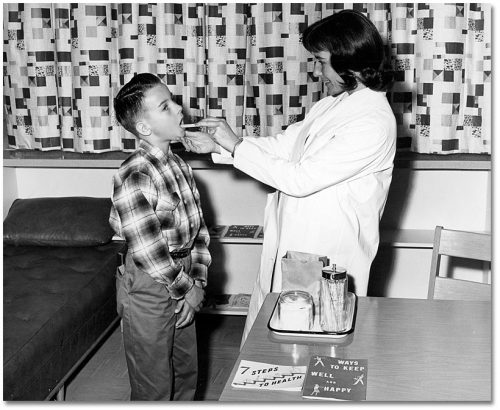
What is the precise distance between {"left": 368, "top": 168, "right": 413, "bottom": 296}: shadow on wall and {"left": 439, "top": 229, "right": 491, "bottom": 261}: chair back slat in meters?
1.17

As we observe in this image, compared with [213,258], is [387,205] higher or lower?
higher

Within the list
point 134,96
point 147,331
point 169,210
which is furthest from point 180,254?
point 134,96

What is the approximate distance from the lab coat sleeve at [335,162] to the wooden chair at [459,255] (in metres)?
0.34

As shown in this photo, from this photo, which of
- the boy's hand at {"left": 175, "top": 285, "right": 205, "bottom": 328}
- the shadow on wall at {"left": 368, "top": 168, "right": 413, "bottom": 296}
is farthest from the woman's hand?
the shadow on wall at {"left": 368, "top": 168, "right": 413, "bottom": 296}

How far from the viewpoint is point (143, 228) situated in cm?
203

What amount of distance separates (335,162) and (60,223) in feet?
6.14

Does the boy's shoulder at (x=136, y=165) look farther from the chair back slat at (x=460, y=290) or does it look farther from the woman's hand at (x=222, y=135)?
the chair back slat at (x=460, y=290)

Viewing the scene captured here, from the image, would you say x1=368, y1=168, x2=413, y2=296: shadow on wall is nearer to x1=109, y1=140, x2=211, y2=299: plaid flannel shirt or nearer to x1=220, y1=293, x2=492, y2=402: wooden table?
x1=109, y1=140, x2=211, y2=299: plaid flannel shirt

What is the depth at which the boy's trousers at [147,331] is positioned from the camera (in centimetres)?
212

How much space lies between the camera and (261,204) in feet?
11.8

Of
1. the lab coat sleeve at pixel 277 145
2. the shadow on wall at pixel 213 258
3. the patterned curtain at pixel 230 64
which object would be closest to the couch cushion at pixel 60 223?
the patterned curtain at pixel 230 64

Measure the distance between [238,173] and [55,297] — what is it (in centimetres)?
127

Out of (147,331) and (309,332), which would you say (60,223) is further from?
(309,332)

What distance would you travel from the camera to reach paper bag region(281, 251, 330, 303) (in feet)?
5.54
